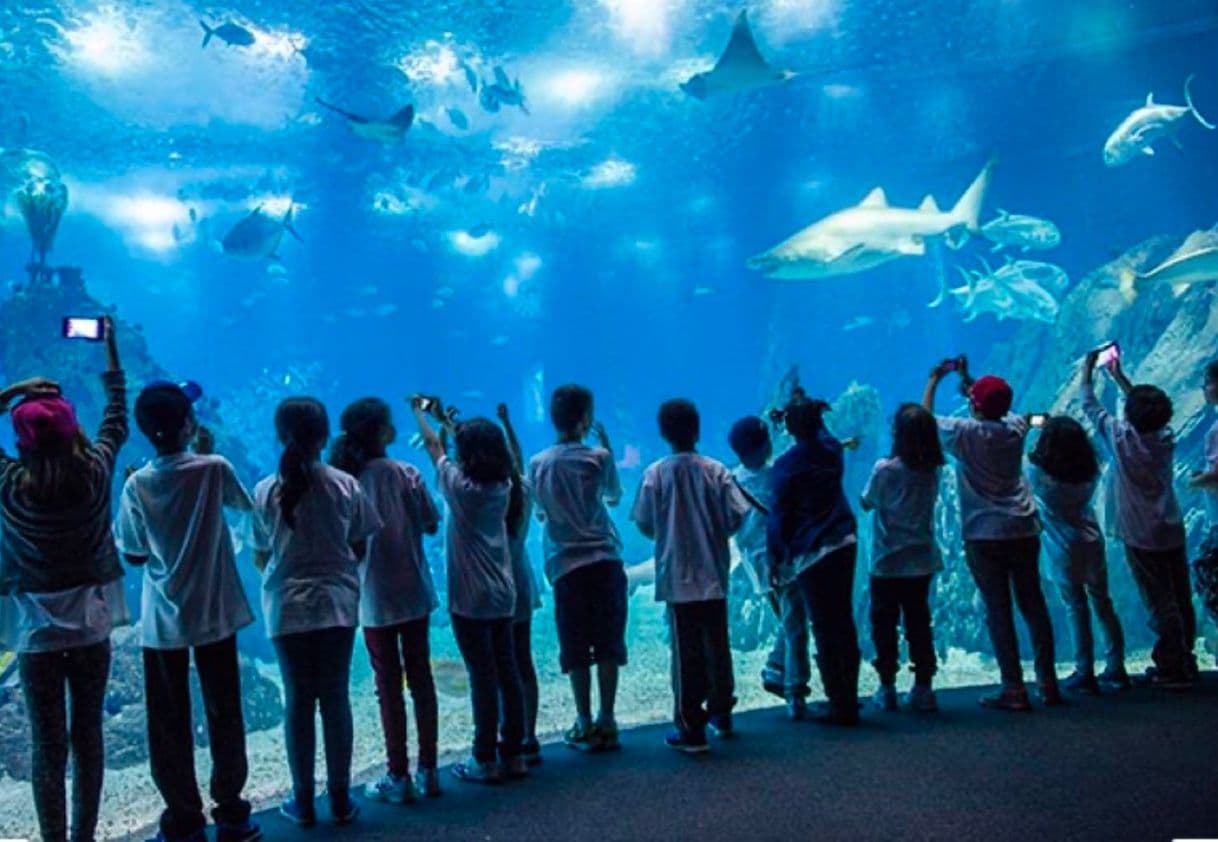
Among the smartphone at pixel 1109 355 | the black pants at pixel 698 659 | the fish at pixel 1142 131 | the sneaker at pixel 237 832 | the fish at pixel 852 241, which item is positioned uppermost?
the fish at pixel 1142 131

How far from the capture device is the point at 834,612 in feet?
13.6

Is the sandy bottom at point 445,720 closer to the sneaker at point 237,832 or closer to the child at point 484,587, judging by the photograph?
the sneaker at point 237,832

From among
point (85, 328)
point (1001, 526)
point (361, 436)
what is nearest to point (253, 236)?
point (85, 328)

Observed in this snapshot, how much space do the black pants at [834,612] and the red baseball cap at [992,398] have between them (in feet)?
3.70

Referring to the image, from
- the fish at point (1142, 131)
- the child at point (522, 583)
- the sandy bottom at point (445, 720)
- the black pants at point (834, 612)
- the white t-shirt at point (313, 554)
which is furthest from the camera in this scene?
the fish at point (1142, 131)

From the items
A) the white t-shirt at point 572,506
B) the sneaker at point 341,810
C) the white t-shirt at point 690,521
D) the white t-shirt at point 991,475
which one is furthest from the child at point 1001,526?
the sneaker at point 341,810

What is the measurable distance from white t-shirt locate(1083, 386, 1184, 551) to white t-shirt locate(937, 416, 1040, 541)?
610mm

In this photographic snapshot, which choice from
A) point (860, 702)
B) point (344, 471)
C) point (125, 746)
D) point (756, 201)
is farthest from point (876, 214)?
point (756, 201)

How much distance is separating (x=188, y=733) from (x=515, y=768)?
132cm

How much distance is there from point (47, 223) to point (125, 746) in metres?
Answer: 9.06

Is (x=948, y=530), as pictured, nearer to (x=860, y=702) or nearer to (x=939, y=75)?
(x=860, y=702)

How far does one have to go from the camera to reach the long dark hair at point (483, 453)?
3.64 meters

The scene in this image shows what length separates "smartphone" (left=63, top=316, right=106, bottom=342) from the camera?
3.25 m

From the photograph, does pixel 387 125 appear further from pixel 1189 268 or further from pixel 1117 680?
pixel 1117 680
